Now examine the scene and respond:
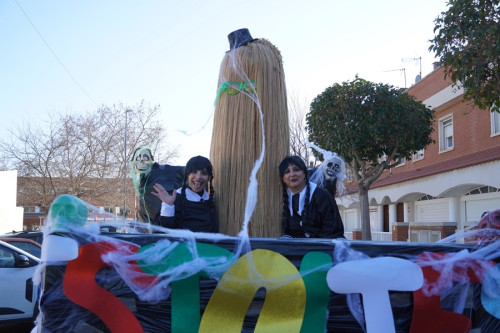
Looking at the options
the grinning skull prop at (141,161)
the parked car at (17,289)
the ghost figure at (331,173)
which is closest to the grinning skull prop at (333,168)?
the ghost figure at (331,173)

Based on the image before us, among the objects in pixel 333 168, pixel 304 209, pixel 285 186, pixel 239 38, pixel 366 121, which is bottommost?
pixel 304 209

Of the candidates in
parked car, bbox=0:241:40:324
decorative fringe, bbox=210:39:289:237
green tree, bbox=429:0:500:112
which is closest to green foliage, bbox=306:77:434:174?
green tree, bbox=429:0:500:112

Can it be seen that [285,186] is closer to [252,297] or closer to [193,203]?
[193,203]

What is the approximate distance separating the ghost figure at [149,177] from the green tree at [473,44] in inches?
203

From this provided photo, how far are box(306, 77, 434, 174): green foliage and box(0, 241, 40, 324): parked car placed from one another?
8356 millimetres

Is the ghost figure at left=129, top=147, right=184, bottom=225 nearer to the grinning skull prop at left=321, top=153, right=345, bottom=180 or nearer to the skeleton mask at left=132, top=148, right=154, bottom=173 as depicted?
the skeleton mask at left=132, top=148, right=154, bottom=173

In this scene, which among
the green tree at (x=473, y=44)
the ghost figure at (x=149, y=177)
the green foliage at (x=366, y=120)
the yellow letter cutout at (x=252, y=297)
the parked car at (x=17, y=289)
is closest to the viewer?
the yellow letter cutout at (x=252, y=297)

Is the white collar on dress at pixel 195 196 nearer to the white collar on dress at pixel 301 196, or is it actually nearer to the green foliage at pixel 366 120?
the white collar on dress at pixel 301 196

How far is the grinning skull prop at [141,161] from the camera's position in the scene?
3262 mm

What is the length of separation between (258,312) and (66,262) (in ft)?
2.53

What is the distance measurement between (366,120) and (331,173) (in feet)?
31.4

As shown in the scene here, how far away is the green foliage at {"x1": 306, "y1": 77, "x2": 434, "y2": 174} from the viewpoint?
1223 centimetres

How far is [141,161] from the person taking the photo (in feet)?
10.7

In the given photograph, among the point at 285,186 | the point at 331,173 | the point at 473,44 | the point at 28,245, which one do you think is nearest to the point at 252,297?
the point at 285,186
